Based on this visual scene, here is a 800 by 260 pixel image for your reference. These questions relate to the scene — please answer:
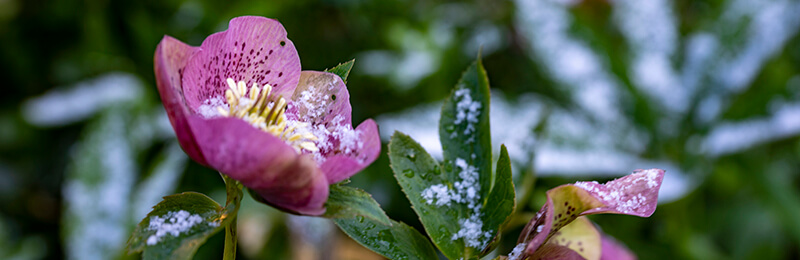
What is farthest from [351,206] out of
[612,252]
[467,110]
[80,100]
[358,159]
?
[80,100]

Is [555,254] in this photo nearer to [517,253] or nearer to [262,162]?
[517,253]

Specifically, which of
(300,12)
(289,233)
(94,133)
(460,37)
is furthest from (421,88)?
(94,133)

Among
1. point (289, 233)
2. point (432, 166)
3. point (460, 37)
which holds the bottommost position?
point (289, 233)

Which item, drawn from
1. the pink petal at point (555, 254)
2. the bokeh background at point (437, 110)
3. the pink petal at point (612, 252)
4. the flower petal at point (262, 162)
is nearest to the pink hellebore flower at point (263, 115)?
the flower petal at point (262, 162)

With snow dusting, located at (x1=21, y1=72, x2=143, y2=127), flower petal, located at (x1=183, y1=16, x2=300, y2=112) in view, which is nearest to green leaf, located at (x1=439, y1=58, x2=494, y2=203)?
flower petal, located at (x1=183, y1=16, x2=300, y2=112)

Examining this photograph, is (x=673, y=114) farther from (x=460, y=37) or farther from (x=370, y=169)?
(x=370, y=169)

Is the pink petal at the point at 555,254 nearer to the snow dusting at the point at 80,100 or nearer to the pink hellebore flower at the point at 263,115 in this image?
the pink hellebore flower at the point at 263,115
